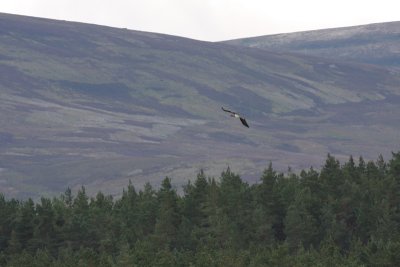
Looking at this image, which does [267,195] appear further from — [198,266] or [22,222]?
[198,266]

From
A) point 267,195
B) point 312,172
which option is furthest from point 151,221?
point 312,172

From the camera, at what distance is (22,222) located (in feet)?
285

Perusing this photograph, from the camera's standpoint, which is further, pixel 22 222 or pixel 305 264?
pixel 22 222

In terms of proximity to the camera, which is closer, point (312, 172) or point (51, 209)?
point (51, 209)

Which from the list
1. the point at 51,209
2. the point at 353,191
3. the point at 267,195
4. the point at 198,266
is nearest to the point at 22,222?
the point at 51,209

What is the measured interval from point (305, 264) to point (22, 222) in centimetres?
3624

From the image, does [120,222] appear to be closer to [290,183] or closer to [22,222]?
[22,222]

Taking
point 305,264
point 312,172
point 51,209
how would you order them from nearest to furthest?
point 305,264 < point 51,209 < point 312,172

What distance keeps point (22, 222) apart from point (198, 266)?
3273 centimetres

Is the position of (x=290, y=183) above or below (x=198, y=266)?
above

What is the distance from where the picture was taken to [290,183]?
301 ft

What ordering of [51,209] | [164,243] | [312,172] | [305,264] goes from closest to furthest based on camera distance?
1. [305,264]
2. [164,243]
3. [51,209]
4. [312,172]

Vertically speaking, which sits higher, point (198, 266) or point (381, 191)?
point (381, 191)

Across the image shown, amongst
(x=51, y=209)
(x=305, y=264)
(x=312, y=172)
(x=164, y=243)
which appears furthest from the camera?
(x=312, y=172)
